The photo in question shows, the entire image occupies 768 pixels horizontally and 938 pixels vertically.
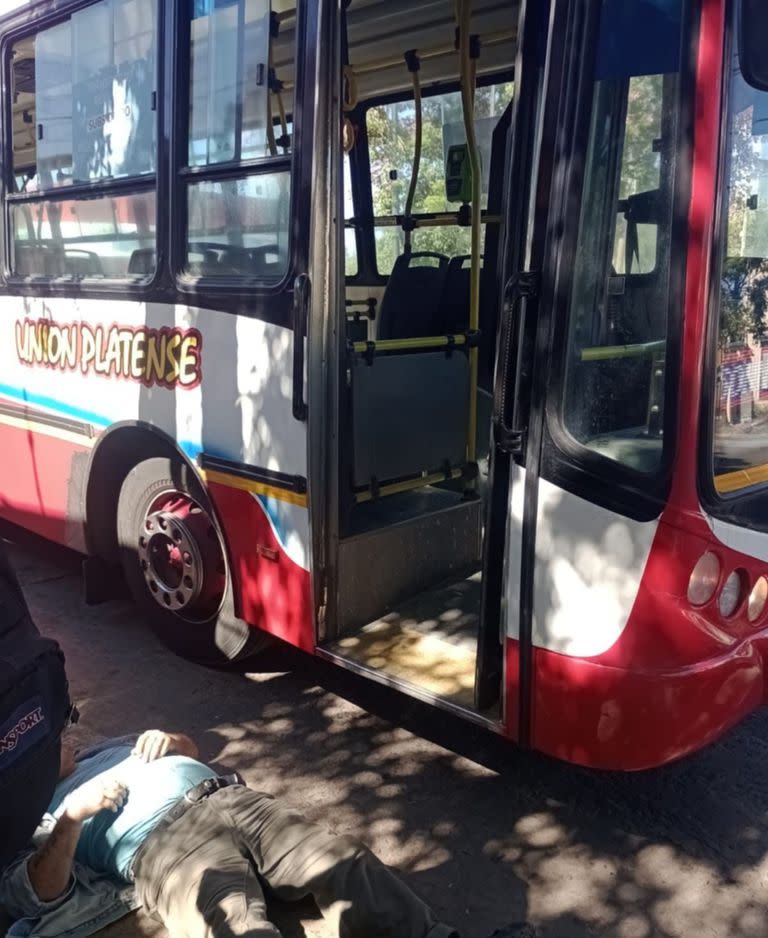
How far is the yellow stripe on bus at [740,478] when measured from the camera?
2.62 m

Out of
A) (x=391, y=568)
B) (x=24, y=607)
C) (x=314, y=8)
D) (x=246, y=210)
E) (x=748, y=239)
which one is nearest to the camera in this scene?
(x=24, y=607)

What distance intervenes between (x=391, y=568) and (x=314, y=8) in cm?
206

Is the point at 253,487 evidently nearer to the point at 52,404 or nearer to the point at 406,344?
the point at 406,344

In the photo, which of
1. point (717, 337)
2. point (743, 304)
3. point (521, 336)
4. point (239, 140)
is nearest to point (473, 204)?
point (239, 140)

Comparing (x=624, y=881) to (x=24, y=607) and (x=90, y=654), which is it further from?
(x=90, y=654)

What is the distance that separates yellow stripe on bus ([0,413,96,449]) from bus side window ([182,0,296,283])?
1103 millimetres

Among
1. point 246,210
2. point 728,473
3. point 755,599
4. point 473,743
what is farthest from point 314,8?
point 473,743

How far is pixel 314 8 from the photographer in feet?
10.5

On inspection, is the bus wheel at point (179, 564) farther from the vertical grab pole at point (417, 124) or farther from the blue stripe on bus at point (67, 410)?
the vertical grab pole at point (417, 124)

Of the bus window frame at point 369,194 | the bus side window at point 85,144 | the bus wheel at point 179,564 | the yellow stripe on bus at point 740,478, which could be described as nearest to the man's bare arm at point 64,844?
the bus wheel at point 179,564

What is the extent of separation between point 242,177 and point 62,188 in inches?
53.0

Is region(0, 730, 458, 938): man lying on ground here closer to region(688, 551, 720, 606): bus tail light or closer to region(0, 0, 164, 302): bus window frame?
region(688, 551, 720, 606): bus tail light

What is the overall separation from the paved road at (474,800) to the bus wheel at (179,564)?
0.69 feet

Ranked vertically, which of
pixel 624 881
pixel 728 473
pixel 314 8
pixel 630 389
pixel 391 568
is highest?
pixel 314 8
